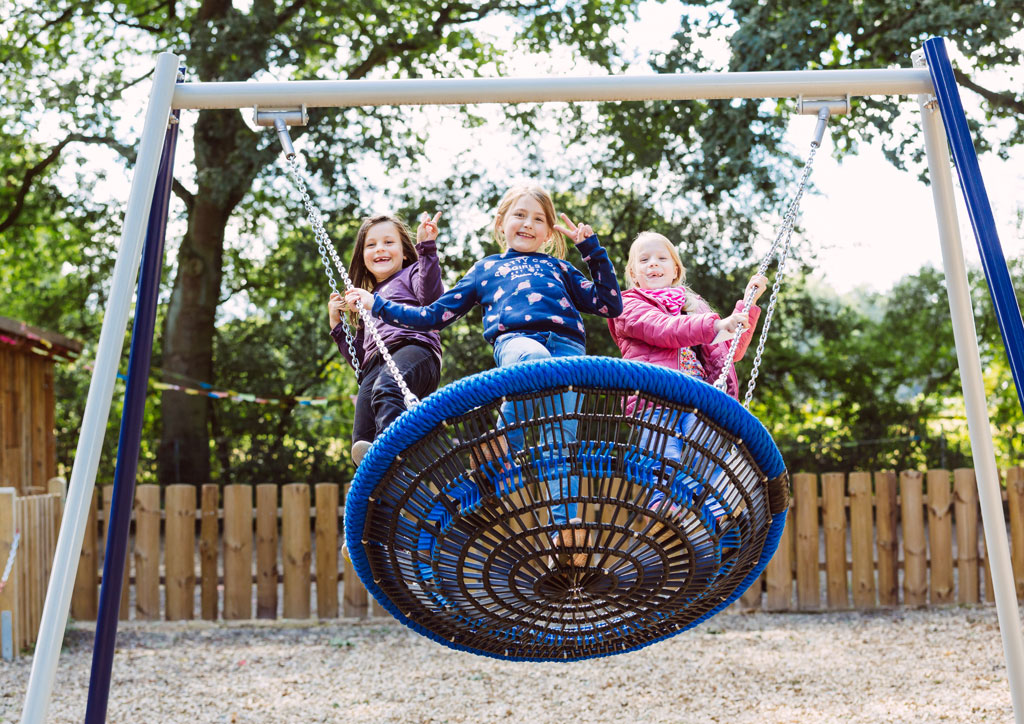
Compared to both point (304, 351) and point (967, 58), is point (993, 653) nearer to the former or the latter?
point (967, 58)

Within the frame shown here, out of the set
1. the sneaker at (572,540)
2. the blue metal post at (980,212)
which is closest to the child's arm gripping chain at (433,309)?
the sneaker at (572,540)

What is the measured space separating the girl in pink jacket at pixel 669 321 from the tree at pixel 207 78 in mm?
7332

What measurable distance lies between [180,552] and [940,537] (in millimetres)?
5384

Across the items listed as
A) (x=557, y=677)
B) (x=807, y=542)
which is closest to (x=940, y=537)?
(x=807, y=542)

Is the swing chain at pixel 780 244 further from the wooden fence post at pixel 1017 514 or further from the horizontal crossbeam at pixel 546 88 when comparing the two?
the wooden fence post at pixel 1017 514

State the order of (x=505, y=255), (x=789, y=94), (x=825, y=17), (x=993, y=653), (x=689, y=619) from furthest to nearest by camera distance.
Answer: (x=825, y=17) → (x=993, y=653) → (x=505, y=255) → (x=789, y=94) → (x=689, y=619)

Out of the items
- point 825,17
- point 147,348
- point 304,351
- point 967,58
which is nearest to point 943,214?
point 147,348

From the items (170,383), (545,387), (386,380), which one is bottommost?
(545,387)

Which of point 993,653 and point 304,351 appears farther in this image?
point 304,351

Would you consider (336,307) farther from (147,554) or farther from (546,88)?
(147,554)

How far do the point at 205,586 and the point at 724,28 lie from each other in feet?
22.3

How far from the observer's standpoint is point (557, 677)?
213 inches

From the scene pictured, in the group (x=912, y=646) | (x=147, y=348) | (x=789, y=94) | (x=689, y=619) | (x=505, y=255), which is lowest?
(x=912, y=646)

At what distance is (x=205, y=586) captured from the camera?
700 cm
